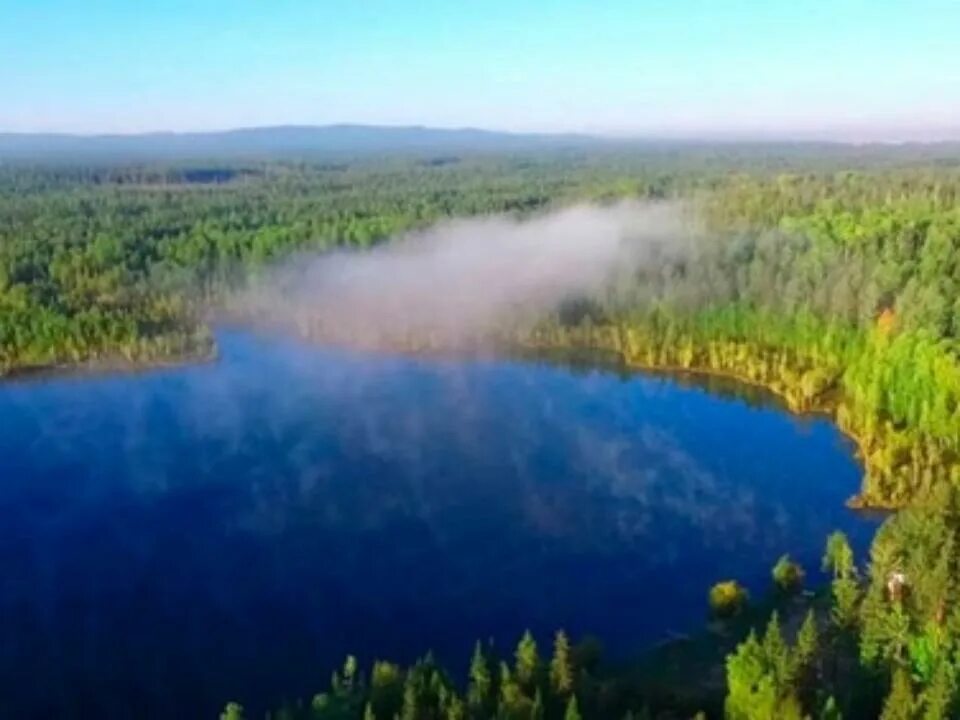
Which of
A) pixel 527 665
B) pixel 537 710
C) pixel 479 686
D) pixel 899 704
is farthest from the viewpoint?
pixel 527 665

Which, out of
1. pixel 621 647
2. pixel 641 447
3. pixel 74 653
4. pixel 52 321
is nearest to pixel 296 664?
pixel 74 653

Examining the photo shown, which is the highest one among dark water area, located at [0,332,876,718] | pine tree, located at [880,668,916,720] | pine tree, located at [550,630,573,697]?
pine tree, located at [880,668,916,720]

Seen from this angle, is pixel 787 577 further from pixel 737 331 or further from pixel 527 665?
pixel 737 331

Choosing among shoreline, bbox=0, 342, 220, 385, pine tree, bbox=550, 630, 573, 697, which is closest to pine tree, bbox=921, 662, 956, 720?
pine tree, bbox=550, 630, 573, 697

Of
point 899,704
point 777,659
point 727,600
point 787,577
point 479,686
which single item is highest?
point 777,659

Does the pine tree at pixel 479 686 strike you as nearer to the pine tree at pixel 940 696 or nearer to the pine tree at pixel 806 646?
the pine tree at pixel 806 646

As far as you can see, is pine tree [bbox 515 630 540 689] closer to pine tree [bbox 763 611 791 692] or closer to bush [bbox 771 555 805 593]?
pine tree [bbox 763 611 791 692]

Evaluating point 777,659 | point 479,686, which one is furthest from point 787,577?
point 479,686
